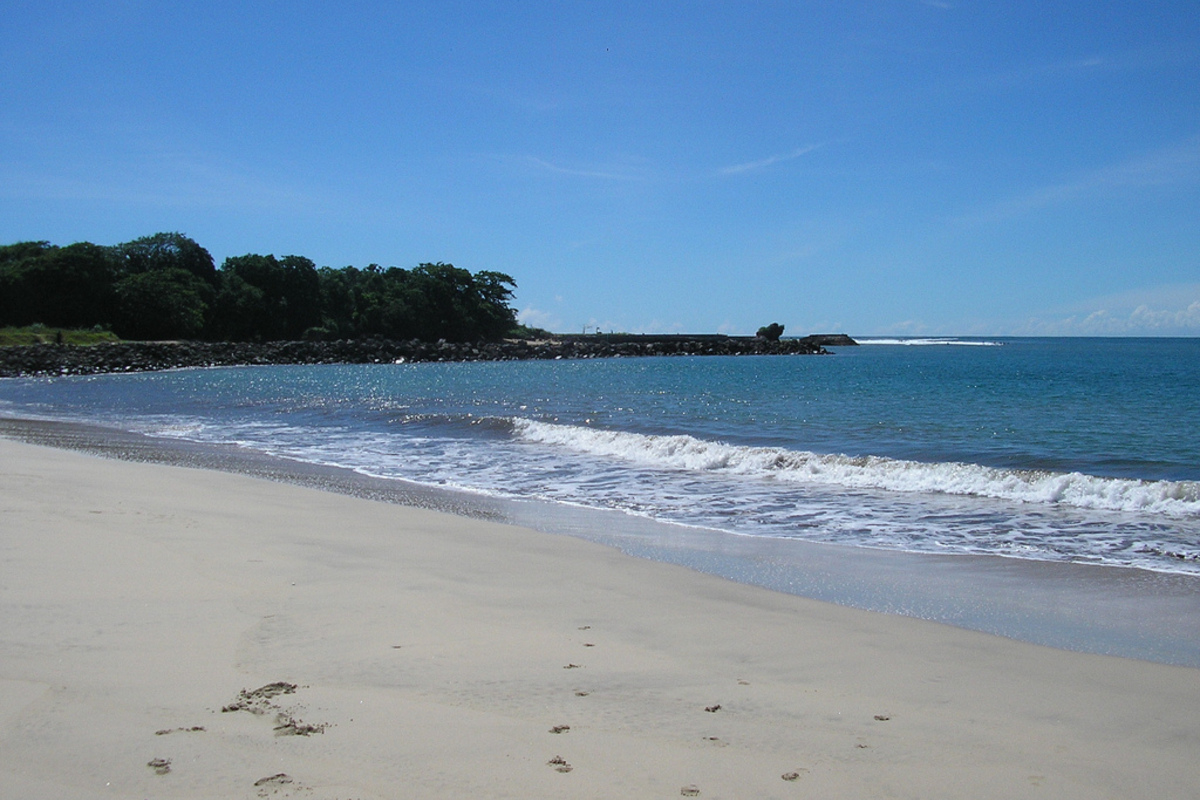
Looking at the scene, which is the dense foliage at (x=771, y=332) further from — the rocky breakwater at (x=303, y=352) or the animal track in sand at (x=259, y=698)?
the animal track in sand at (x=259, y=698)

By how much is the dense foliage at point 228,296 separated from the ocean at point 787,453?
41.9 metres

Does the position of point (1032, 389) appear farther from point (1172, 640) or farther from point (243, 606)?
point (243, 606)

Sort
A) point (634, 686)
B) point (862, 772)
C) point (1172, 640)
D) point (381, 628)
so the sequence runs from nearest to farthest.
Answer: point (862, 772)
point (634, 686)
point (381, 628)
point (1172, 640)

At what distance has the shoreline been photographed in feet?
18.4

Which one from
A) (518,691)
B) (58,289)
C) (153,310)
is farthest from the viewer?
(153,310)

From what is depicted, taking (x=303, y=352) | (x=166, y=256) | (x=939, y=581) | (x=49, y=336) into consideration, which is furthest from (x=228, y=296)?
(x=939, y=581)

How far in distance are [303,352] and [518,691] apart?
72.2m

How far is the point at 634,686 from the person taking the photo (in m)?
4.04

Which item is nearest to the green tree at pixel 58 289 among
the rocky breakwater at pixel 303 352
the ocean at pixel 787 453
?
the rocky breakwater at pixel 303 352

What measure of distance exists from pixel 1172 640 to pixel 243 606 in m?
6.16

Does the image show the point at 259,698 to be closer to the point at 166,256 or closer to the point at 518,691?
the point at 518,691

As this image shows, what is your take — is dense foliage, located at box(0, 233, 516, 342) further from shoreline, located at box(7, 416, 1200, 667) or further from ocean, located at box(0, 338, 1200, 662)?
shoreline, located at box(7, 416, 1200, 667)

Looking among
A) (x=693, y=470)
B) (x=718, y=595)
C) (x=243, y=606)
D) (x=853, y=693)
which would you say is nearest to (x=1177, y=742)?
(x=853, y=693)

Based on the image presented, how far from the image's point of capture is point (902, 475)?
44.7 ft
